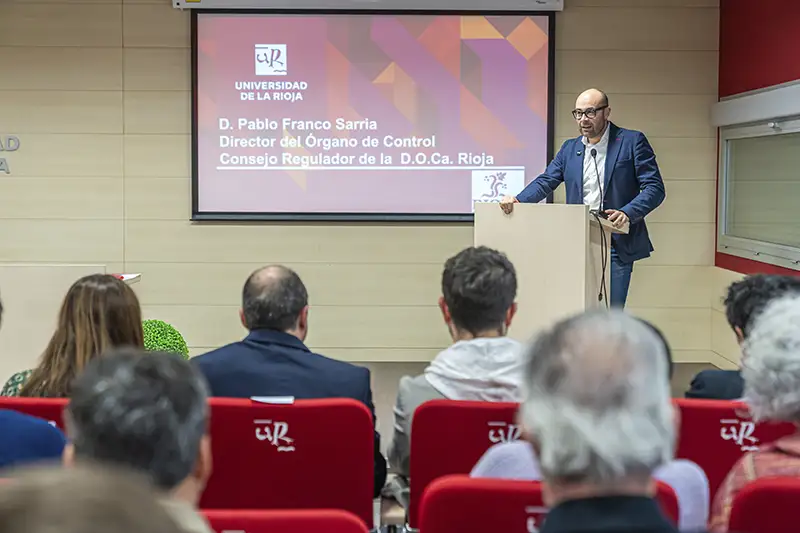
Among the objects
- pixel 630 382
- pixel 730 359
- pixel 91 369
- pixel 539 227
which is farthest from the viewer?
pixel 730 359

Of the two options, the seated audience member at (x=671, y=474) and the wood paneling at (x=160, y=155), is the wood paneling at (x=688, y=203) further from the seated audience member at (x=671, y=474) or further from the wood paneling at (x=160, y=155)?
the seated audience member at (x=671, y=474)

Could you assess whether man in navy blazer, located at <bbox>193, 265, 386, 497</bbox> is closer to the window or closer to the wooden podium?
the wooden podium

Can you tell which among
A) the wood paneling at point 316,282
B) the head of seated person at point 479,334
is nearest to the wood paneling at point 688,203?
the wood paneling at point 316,282

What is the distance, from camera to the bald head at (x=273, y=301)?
2922mm

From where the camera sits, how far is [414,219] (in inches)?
275

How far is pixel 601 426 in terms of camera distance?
3.95 feet

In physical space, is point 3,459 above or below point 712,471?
above

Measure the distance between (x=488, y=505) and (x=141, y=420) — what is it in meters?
0.60

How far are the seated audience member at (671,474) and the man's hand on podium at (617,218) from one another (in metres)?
3.00

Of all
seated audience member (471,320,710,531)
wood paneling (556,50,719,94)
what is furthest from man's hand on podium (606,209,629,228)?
seated audience member (471,320,710,531)

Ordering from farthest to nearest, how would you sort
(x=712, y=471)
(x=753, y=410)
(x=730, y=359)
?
(x=730, y=359) < (x=712, y=471) < (x=753, y=410)

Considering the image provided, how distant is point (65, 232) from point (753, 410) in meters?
6.07

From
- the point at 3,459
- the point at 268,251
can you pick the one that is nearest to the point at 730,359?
the point at 268,251

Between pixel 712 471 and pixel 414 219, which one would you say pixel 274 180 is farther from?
pixel 712 471
